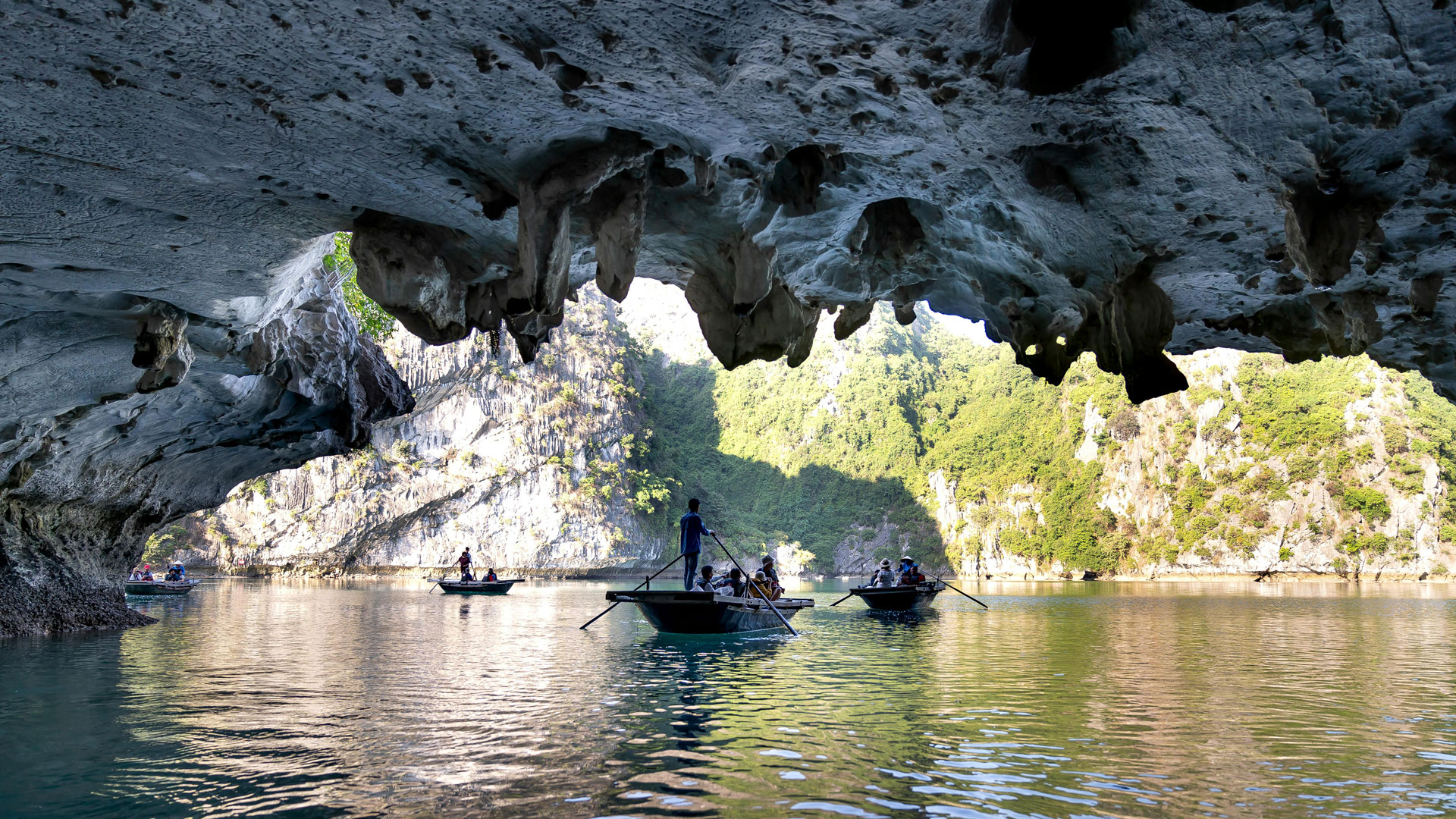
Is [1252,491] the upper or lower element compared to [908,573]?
upper

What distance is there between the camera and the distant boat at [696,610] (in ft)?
42.5

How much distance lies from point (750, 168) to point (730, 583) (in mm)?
10277

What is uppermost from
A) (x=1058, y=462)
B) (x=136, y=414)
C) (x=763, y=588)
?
(x=1058, y=462)

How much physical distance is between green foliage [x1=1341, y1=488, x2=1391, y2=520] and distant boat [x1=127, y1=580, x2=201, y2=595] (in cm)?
6095

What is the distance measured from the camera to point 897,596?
1920cm

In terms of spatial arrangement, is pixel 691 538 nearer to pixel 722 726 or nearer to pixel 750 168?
pixel 722 726

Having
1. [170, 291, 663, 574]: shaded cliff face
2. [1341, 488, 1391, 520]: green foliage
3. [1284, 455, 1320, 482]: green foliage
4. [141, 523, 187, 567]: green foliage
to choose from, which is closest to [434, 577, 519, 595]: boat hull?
[170, 291, 663, 574]: shaded cliff face

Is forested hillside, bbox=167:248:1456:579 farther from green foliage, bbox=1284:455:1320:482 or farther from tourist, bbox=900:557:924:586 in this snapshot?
tourist, bbox=900:557:924:586

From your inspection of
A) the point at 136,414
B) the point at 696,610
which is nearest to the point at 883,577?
the point at 696,610

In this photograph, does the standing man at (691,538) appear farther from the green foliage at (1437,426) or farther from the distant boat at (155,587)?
the green foliage at (1437,426)

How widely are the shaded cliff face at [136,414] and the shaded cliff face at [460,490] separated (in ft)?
132

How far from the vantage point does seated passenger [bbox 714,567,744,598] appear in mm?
14844

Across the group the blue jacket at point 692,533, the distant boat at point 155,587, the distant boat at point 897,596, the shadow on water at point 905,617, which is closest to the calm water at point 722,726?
the blue jacket at point 692,533

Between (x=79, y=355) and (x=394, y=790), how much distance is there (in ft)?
20.8
